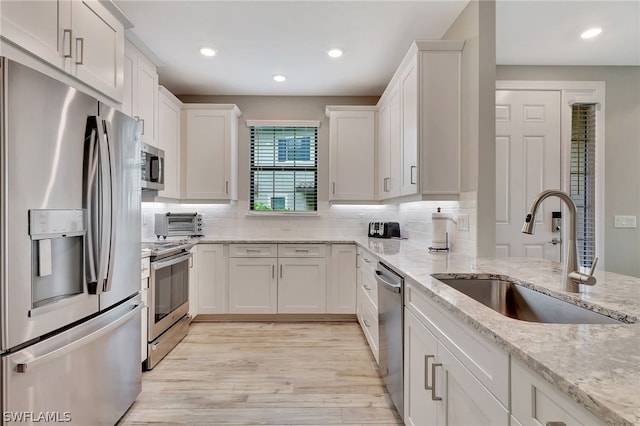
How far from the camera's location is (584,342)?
2.53ft

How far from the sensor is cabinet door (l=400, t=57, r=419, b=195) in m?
2.43

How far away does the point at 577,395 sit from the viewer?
56 centimetres

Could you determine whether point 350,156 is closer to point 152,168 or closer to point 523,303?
point 152,168

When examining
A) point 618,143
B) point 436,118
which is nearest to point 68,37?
point 436,118

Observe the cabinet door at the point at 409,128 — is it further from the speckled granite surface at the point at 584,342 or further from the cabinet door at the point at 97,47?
the cabinet door at the point at 97,47

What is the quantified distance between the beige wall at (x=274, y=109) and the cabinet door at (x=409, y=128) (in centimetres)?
149

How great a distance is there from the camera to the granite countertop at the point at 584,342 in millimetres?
545

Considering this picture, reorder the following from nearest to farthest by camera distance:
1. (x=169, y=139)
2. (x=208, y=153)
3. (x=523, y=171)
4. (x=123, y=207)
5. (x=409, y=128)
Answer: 1. (x=123, y=207)
2. (x=409, y=128)
3. (x=523, y=171)
4. (x=169, y=139)
5. (x=208, y=153)

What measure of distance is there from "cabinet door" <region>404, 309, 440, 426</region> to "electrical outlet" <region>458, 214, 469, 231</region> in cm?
95

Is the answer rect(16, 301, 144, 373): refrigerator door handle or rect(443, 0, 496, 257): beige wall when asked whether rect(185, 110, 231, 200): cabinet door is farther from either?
rect(443, 0, 496, 257): beige wall

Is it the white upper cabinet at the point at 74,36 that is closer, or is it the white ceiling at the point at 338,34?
the white upper cabinet at the point at 74,36

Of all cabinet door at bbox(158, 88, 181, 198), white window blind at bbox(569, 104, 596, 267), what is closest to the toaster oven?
cabinet door at bbox(158, 88, 181, 198)

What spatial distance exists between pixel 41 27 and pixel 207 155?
2.33m

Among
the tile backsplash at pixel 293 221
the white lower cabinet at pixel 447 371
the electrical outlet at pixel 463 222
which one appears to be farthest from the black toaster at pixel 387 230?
the white lower cabinet at pixel 447 371
